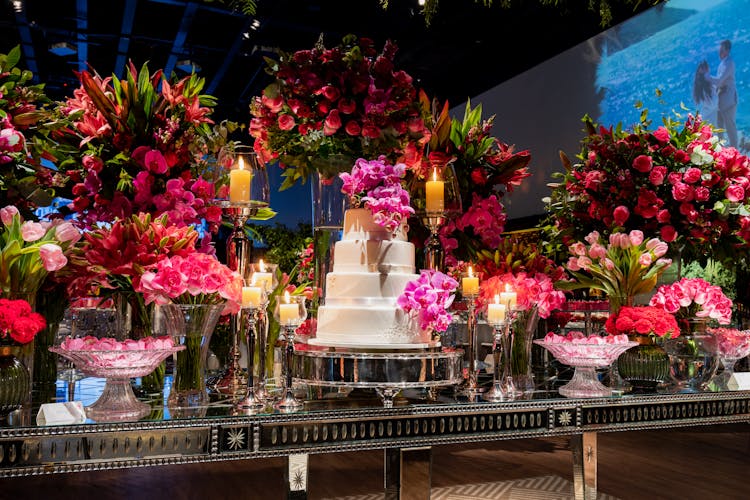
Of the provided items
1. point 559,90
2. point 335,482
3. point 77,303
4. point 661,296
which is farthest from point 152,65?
point 661,296

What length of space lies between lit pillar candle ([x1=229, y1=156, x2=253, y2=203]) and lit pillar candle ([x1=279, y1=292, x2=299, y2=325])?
19.0 inches

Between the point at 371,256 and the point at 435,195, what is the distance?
15.6 inches

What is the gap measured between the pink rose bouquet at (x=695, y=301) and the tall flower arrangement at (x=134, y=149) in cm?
175

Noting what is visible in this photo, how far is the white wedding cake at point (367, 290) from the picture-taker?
1.99 metres

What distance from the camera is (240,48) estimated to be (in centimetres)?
850

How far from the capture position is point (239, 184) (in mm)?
2156

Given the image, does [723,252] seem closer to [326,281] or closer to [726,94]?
[326,281]

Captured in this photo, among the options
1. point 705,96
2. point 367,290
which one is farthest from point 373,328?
point 705,96

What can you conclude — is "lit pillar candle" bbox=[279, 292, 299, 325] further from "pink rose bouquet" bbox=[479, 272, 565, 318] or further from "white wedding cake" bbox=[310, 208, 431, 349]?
"pink rose bouquet" bbox=[479, 272, 565, 318]

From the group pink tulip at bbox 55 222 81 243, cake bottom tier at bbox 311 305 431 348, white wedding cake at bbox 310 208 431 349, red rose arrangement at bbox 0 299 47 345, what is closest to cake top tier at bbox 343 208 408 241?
white wedding cake at bbox 310 208 431 349

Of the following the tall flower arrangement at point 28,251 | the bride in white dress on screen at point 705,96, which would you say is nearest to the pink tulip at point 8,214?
the tall flower arrangement at point 28,251

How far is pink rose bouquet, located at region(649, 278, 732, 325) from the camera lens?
2.49m

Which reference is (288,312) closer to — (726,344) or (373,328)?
(373,328)

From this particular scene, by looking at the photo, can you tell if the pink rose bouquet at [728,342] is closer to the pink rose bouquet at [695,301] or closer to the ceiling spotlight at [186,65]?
the pink rose bouquet at [695,301]
